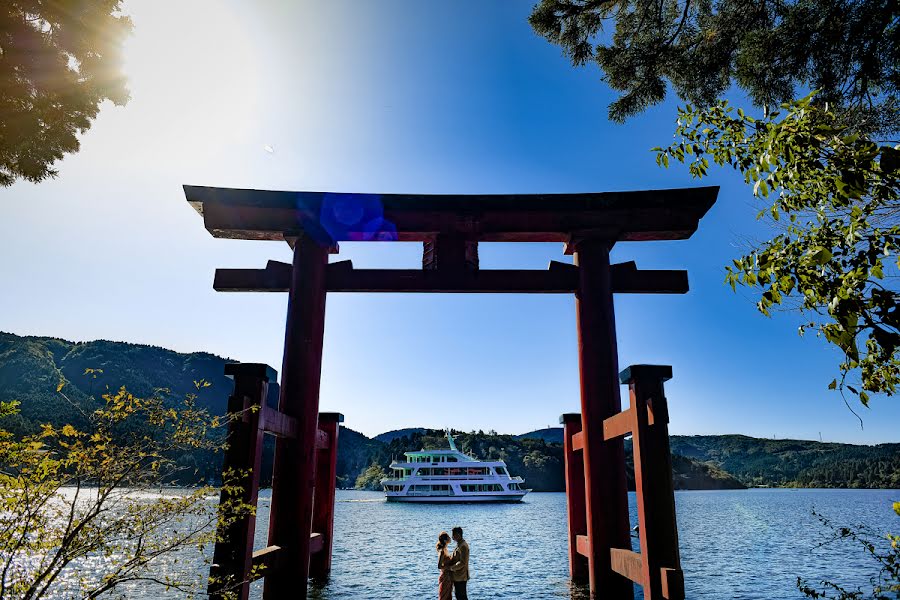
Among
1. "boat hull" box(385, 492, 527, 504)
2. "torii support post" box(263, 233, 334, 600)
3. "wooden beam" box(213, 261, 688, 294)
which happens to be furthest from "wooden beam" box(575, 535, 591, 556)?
"boat hull" box(385, 492, 527, 504)

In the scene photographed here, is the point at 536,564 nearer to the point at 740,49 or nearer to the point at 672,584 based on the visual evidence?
the point at 672,584

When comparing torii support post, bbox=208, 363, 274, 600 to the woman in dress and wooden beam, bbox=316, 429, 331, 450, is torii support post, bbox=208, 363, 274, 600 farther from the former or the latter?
the woman in dress

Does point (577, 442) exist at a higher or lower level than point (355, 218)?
lower

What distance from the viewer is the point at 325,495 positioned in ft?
26.0

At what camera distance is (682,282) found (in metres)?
6.35

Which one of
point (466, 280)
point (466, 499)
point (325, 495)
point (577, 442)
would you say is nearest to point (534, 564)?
point (325, 495)

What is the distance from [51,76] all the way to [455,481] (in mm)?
53426

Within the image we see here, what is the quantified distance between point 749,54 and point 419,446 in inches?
3460

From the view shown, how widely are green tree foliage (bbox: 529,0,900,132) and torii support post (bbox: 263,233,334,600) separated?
11.8ft

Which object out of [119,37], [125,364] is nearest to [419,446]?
[125,364]

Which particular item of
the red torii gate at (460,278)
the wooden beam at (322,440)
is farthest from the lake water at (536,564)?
the wooden beam at (322,440)

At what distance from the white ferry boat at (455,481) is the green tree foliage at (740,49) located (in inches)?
2080

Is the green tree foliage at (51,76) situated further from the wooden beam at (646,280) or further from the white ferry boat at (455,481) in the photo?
the white ferry boat at (455,481)

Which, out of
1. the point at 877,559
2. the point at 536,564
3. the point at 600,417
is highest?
the point at 600,417
